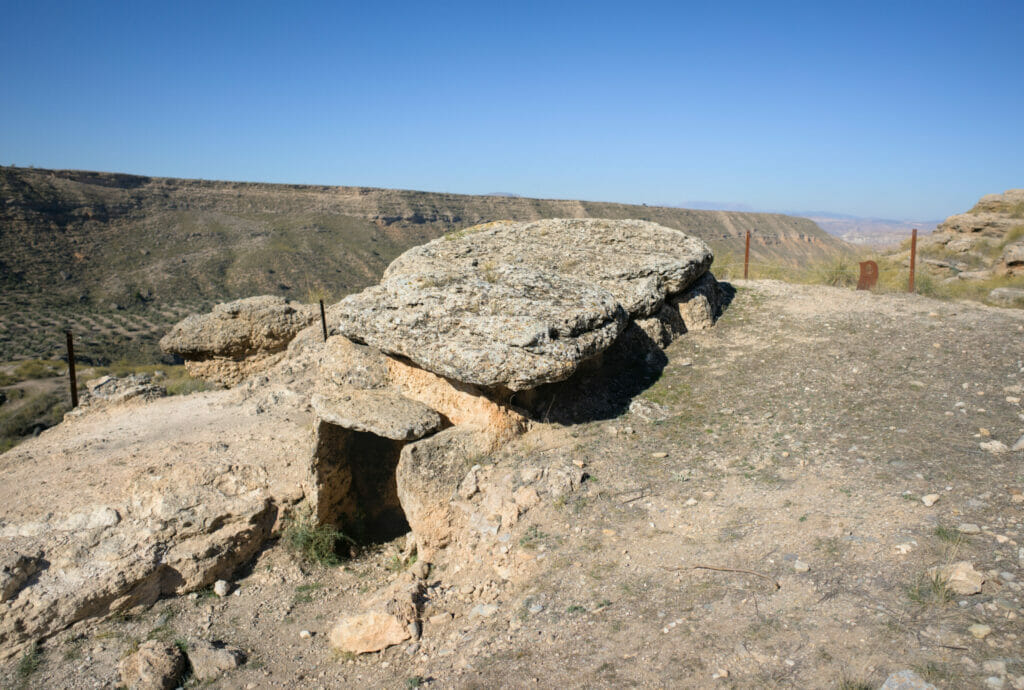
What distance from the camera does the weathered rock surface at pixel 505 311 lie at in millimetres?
5602

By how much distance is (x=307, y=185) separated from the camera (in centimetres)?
5038

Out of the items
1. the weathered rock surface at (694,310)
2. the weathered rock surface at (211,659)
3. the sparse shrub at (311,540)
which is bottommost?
the weathered rock surface at (211,659)

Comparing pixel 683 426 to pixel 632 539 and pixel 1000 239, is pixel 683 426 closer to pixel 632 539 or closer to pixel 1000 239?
pixel 632 539

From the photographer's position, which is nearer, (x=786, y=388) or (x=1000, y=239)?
(x=786, y=388)

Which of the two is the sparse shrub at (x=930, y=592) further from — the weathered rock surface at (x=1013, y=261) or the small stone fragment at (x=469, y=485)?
the weathered rock surface at (x=1013, y=261)

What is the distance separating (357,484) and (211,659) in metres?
2.48

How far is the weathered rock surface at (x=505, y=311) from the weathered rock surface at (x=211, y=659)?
114 inches

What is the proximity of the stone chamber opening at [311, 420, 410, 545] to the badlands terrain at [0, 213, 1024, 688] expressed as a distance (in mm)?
84

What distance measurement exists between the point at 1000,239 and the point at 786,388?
553 inches

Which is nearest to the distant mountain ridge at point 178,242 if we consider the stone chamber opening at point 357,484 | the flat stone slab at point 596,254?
the flat stone slab at point 596,254

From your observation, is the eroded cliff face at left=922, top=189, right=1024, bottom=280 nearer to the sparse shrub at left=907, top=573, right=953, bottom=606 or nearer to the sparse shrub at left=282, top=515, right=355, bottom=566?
the sparse shrub at left=907, top=573, right=953, bottom=606

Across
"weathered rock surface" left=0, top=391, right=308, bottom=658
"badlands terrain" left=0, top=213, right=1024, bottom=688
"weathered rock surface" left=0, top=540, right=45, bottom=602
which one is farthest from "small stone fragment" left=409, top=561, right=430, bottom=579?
"weathered rock surface" left=0, top=540, right=45, bottom=602

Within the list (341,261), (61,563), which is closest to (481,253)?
(61,563)

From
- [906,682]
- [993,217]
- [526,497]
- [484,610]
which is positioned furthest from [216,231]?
[906,682]
